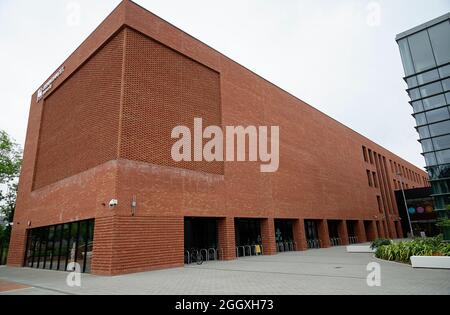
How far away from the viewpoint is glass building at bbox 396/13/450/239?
65.0 ft

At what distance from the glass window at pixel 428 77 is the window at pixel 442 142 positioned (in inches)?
169

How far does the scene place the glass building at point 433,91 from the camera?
65.0 feet

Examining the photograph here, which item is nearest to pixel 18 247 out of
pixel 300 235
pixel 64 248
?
pixel 64 248

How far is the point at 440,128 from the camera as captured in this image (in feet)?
66.3

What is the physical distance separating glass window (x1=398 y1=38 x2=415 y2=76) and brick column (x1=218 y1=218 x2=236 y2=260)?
17539 millimetres

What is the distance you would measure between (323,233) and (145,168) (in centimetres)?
1996

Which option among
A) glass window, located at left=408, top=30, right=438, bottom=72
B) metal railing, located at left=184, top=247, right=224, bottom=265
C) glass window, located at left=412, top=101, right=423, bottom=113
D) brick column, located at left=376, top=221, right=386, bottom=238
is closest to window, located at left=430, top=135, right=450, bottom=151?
glass window, located at left=412, top=101, right=423, bottom=113

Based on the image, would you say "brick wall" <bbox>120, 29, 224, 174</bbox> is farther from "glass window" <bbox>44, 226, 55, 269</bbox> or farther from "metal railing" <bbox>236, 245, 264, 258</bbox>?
"glass window" <bbox>44, 226, 55, 269</bbox>

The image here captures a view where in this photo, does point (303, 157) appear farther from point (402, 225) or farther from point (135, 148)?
point (402, 225)

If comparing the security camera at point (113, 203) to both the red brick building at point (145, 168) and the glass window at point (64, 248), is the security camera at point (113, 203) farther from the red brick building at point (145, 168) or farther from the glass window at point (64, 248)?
the glass window at point (64, 248)

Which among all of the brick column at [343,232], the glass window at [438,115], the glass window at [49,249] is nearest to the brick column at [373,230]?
the brick column at [343,232]

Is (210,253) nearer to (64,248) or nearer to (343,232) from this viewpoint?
(64,248)

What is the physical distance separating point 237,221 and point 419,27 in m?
19.5
